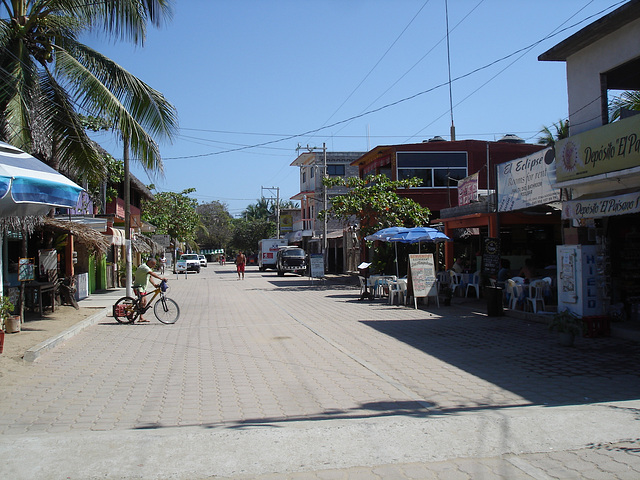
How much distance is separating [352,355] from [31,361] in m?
5.22

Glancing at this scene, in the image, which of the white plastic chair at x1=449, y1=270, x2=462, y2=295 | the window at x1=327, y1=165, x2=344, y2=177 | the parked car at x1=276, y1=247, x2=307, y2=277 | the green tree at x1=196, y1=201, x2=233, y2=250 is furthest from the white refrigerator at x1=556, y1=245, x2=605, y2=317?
the green tree at x1=196, y1=201, x2=233, y2=250

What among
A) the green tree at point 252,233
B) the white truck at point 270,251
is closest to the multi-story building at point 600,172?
the white truck at point 270,251

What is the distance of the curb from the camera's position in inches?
372

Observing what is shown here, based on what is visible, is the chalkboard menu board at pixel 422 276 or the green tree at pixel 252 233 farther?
the green tree at pixel 252 233

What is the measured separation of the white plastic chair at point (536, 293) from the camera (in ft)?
47.8

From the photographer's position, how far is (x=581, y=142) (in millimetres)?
11945

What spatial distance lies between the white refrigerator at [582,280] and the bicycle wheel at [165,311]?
9.19 m

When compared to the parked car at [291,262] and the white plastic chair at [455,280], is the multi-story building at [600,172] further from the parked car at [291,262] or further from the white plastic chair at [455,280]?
the parked car at [291,262]

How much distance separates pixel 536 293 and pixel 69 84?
11837mm

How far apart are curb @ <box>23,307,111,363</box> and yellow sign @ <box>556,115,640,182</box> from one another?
35.3 feet

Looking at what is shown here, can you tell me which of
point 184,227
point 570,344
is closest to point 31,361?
point 570,344

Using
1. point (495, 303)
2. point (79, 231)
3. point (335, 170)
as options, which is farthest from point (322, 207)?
point (495, 303)

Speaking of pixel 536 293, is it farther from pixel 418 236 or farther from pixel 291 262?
pixel 291 262

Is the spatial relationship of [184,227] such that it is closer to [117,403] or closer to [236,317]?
[236,317]
